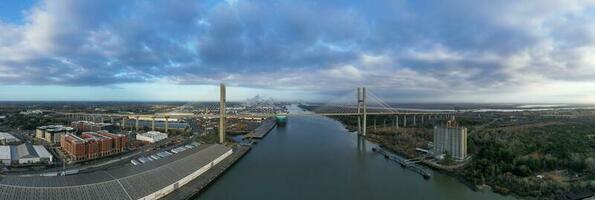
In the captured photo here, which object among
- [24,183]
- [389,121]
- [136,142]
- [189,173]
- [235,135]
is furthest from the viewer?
[389,121]

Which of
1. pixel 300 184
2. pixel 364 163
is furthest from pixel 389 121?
pixel 300 184

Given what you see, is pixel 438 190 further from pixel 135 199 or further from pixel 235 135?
pixel 235 135

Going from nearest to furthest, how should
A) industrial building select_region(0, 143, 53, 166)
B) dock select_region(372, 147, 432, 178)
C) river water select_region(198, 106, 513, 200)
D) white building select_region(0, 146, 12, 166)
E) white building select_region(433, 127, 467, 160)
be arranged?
river water select_region(198, 106, 513, 200)
dock select_region(372, 147, 432, 178)
white building select_region(0, 146, 12, 166)
industrial building select_region(0, 143, 53, 166)
white building select_region(433, 127, 467, 160)

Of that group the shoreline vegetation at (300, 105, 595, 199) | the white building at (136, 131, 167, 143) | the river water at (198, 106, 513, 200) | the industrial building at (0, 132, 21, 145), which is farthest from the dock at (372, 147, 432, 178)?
the industrial building at (0, 132, 21, 145)

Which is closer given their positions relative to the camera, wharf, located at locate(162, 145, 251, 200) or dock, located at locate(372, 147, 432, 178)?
wharf, located at locate(162, 145, 251, 200)

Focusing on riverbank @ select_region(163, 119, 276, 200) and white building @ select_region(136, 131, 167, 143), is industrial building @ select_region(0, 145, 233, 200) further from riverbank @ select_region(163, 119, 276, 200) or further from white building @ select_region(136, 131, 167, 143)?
white building @ select_region(136, 131, 167, 143)
